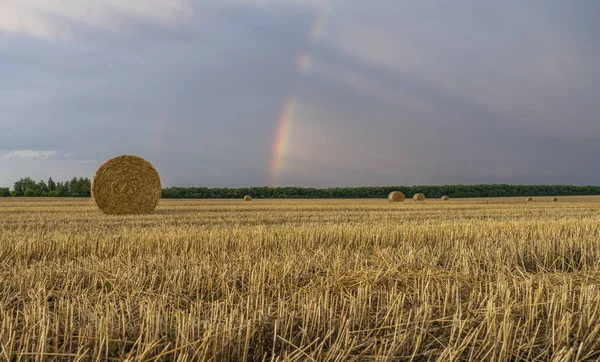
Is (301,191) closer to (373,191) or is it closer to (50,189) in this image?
(373,191)

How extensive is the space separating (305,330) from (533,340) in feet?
4.57

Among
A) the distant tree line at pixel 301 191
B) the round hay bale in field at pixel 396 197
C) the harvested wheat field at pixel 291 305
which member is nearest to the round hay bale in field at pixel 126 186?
the harvested wheat field at pixel 291 305

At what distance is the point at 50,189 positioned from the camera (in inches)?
1860

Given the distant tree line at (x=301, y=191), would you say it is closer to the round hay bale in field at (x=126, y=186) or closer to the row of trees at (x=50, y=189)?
the row of trees at (x=50, y=189)

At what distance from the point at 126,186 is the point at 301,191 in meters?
37.3

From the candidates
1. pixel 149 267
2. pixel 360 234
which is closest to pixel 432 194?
pixel 360 234

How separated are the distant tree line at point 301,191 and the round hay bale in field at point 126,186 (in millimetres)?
27914

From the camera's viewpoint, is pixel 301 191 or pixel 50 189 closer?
pixel 50 189

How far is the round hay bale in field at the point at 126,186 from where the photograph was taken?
58.6 ft

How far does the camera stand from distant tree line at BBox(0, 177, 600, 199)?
46219 mm

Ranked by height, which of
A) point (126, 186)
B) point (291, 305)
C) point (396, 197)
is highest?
point (126, 186)

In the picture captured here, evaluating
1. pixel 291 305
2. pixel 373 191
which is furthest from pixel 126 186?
pixel 373 191

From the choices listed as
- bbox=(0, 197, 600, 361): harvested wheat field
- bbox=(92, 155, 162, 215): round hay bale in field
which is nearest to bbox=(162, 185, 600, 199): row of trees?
bbox=(92, 155, 162, 215): round hay bale in field

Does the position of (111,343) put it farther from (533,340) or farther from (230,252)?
(230,252)
